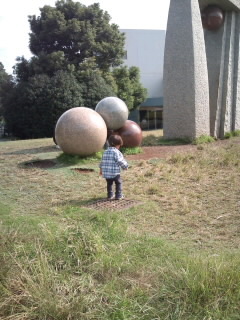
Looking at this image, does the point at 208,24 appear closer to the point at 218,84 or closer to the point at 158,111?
the point at 218,84

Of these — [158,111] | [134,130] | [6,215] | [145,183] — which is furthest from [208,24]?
[158,111]

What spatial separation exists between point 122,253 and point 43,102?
20991 mm

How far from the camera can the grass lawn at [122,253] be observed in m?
2.92

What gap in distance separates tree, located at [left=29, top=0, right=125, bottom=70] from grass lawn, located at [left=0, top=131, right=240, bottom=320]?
2132cm

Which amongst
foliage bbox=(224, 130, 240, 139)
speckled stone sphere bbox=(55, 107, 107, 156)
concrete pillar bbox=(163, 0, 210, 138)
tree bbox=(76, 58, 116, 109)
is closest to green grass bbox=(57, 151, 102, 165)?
speckled stone sphere bbox=(55, 107, 107, 156)

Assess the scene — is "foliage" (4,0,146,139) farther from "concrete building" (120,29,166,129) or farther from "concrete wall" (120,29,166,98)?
"concrete wall" (120,29,166,98)

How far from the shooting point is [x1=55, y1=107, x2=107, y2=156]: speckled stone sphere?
9656 mm

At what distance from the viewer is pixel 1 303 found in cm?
294

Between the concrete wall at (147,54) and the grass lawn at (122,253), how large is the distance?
97.8 feet

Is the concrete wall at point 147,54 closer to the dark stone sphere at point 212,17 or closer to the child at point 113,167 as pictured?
the dark stone sphere at point 212,17

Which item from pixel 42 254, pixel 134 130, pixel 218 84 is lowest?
pixel 42 254

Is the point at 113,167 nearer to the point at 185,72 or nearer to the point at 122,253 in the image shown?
the point at 122,253

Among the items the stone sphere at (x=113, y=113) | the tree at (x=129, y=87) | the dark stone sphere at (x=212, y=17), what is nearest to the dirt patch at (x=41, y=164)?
the stone sphere at (x=113, y=113)

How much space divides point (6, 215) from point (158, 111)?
3015 cm
